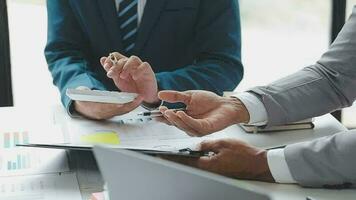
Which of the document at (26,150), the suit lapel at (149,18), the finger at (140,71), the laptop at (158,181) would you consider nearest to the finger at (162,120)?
the finger at (140,71)

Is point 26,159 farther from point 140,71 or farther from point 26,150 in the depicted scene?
point 140,71

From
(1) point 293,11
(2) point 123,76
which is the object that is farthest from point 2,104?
(1) point 293,11

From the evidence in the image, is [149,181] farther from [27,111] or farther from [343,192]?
[27,111]

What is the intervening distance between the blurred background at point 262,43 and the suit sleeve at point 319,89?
1.04 meters

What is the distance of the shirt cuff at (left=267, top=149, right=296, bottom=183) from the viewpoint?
1.03 metres

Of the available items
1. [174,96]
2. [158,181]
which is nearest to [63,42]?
[174,96]

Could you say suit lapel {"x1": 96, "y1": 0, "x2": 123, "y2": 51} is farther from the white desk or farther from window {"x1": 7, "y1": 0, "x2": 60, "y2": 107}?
window {"x1": 7, "y1": 0, "x2": 60, "y2": 107}

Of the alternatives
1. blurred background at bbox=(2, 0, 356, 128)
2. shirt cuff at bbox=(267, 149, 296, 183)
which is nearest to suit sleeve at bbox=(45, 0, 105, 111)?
shirt cuff at bbox=(267, 149, 296, 183)

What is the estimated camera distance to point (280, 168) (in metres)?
1.03

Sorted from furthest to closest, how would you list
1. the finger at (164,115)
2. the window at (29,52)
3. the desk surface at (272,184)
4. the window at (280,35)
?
the window at (280,35) → the window at (29,52) → the finger at (164,115) → the desk surface at (272,184)

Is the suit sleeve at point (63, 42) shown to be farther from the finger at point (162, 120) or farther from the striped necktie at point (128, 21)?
the finger at point (162, 120)

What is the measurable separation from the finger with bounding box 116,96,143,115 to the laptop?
2.01 ft

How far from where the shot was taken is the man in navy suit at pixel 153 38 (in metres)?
1.54

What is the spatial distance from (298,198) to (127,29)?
0.81 meters
